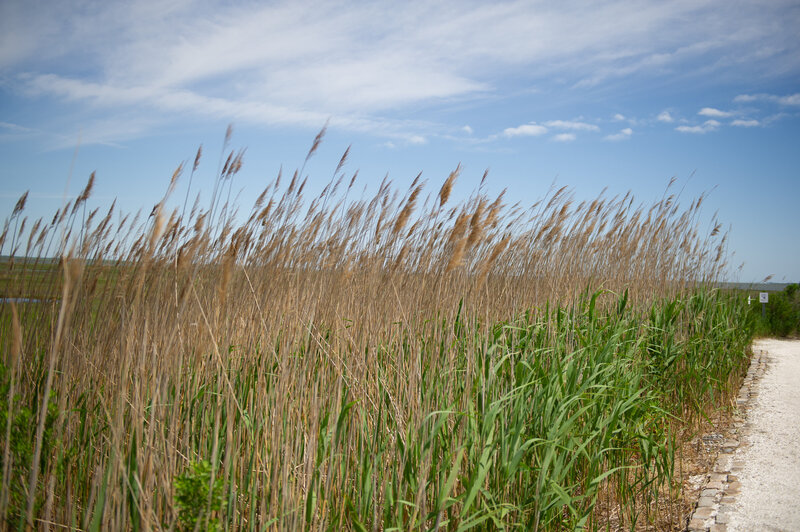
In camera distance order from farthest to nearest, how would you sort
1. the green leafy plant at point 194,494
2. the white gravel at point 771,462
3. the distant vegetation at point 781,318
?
the distant vegetation at point 781,318, the white gravel at point 771,462, the green leafy plant at point 194,494

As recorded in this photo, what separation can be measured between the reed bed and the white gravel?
0.38 meters

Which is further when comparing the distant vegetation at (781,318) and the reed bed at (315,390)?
the distant vegetation at (781,318)

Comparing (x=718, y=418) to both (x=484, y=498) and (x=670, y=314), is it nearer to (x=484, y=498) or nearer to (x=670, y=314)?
(x=670, y=314)

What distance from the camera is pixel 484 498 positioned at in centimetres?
212

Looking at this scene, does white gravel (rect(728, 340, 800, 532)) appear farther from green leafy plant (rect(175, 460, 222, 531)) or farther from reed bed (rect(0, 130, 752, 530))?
green leafy plant (rect(175, 460, 222, 531))

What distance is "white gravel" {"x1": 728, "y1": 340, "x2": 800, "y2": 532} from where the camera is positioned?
2699 millimetres

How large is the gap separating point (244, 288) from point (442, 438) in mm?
1250

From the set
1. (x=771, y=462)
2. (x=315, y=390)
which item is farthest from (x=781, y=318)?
(x=315, y=390)

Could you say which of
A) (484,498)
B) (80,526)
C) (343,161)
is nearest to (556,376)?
(484,498)

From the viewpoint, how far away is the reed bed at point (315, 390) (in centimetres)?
166

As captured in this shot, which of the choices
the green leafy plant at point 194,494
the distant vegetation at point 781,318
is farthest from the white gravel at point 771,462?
the distant vegetation at point 781,318

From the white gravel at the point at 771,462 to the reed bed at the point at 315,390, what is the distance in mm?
378

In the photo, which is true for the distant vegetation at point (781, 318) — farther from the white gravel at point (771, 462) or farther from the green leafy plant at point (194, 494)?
the green leafy plant at point (194, 494)

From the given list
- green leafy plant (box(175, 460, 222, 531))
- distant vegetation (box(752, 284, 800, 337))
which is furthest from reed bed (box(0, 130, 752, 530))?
distant vegetation (box(752, 284, 800, 337))
